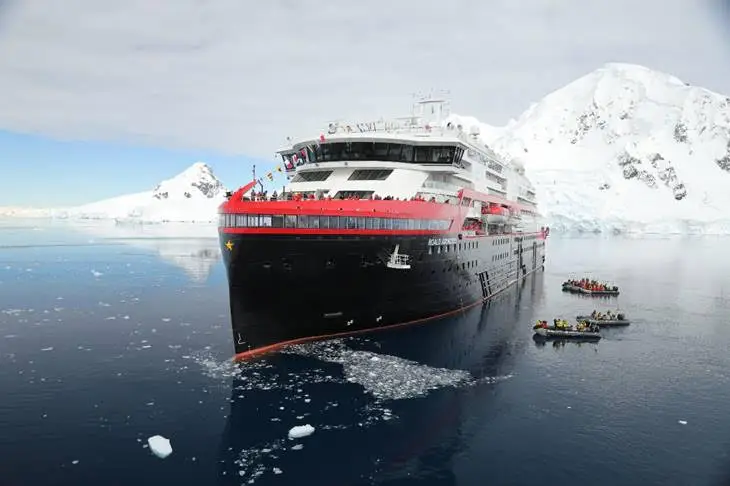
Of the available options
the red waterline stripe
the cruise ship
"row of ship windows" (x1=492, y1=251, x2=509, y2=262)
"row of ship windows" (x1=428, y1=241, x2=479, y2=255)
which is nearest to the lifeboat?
the cruise ship

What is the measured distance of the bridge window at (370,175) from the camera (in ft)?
107

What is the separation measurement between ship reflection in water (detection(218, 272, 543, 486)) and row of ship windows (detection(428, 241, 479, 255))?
505 centimetres

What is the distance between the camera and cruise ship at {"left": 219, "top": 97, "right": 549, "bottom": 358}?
81.9 feet

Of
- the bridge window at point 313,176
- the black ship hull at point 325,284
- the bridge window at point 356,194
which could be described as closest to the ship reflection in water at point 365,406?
the black ship hull at point 325,284

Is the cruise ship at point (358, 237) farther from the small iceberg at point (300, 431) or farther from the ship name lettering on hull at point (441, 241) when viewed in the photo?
the small iceberg at point (300, 431)

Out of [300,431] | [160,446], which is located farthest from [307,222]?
[160,446]

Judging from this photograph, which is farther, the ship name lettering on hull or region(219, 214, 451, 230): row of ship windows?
the ship name lettering on hull

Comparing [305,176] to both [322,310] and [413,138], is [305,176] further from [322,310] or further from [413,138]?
[322,310]

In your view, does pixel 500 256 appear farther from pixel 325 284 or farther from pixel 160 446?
pixel 160 446

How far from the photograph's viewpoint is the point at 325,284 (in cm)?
2611

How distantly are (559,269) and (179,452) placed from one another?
69.0 metres

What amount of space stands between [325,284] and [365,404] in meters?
7.58

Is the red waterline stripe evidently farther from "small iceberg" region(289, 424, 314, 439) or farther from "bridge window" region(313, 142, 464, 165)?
"bridge window" region(313, 142, 464, 165)

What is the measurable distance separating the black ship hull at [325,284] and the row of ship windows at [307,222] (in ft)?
1.73
